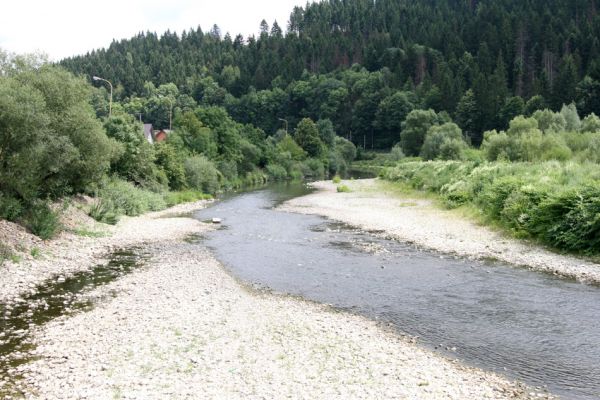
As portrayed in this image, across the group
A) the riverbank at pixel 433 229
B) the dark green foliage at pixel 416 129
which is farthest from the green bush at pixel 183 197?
the dark green foliage at pixel 416 129

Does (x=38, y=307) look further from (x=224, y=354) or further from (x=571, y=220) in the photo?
(x=571, y=220)

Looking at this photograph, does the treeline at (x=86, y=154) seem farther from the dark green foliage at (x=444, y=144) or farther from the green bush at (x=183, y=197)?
the dark green foliage at (x=444, y=144)

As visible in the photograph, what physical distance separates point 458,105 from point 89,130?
123642mm

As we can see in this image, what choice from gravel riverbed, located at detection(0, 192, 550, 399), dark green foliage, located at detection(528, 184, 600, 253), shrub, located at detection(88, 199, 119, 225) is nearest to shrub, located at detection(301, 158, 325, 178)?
shrub, located at detection(88, 199, 119, 225)

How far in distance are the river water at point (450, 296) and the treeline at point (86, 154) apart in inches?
335

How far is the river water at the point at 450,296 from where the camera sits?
13.0 metres

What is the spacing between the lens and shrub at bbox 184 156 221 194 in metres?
57.2

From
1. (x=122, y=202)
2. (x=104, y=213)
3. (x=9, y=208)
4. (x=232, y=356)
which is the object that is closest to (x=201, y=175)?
(x=122, y=202)

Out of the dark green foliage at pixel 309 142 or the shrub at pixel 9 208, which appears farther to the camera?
the dark green foliage at pixel 309 142

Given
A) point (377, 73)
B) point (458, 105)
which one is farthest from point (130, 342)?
point (377, 73)

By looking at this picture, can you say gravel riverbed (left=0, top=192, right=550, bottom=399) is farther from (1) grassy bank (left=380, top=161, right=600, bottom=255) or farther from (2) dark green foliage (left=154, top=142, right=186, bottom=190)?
(2) dark green foliage (left=154, top=142, right=186, bottom=190)

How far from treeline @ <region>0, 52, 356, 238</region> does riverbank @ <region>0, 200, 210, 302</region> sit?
3.45 feet

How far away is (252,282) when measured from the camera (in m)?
20.8

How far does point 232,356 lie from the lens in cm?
1264
